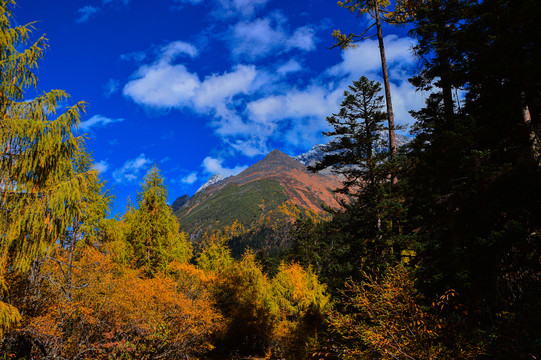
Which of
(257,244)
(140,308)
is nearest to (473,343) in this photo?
(140,308)

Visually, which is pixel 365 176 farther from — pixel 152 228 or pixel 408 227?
pixel 152 228

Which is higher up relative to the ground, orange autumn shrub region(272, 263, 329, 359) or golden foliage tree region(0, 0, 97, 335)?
golden foliage tree region(0, 0, 97, 335)

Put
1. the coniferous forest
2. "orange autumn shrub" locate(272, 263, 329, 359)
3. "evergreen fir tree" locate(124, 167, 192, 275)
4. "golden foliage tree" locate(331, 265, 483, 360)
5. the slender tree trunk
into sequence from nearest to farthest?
"golden foliage tree" locate(331, 265, 483, 360) → the coniferous forest → the slender tree trunk → "orange autumn shrub" locate(272, 263, 329, 359) → "evergreen fir tree" locate(124, 167, 192, 275)

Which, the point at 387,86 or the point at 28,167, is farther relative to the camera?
the point at 387,86

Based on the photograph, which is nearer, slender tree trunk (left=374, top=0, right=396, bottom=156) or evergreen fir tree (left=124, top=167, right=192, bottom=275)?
slender tree trunk (left=374, top=0, right=396, bottom=156)

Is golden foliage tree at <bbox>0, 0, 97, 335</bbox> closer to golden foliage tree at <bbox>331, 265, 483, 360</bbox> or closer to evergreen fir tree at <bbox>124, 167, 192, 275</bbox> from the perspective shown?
golden foliage tree at <bbox>331, 265, 483, 360</bbox>

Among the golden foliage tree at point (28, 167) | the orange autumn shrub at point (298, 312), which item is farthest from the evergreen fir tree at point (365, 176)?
the golden foliage tree at point (28, 167)

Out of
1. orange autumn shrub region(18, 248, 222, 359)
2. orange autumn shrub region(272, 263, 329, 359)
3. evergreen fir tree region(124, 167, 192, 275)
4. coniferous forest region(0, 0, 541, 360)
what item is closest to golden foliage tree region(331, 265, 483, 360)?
coniferous forest region(0, 0, 541, 360)

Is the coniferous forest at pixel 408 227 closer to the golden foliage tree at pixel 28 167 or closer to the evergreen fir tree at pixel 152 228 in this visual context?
the golden foliage tree at pixel 28 167

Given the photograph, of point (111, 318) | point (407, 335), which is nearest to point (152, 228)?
point (111, 318)

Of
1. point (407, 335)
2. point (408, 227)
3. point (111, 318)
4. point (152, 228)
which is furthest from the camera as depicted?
point (152, 228)

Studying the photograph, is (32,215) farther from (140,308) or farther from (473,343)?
(473,343)

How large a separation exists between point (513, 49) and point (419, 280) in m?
6.55

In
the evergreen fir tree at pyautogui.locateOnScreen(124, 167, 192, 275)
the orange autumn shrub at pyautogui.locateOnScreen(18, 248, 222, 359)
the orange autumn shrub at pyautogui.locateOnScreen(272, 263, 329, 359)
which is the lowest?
the orange autumn shrub at pyautogui.locateOnScreen(272, 263, 329, 359)
